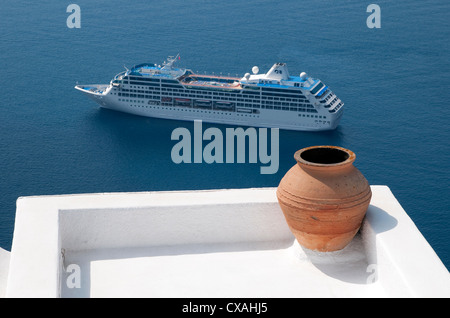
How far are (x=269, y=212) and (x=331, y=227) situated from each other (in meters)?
1.04

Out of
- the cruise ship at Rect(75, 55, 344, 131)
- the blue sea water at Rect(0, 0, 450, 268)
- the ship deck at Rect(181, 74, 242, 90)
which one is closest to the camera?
the blue sea water at Rect(0, 0, 450, 268)

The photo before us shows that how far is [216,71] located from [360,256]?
137ft

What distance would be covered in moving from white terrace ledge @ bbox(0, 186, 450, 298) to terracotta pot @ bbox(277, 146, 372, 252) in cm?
33

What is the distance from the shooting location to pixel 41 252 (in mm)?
8539

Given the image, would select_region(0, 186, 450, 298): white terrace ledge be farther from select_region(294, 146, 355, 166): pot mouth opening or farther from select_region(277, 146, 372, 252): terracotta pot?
select_region(294, 146, 355, 166): pot mouth opening

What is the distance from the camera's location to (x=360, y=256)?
962cm

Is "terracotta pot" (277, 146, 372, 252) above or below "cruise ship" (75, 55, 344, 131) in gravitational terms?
below

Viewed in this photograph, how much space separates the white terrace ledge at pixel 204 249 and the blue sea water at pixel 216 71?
20293 mm

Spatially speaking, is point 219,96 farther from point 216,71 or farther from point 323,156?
point 323,156

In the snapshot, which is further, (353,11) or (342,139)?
(353,11)

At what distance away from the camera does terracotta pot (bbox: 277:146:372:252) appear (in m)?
9.05

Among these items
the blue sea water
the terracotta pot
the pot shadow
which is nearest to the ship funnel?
the blue sea water

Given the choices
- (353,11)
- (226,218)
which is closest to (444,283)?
(226,218)

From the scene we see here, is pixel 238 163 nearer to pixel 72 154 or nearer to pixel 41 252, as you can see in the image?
pixel 72 154
